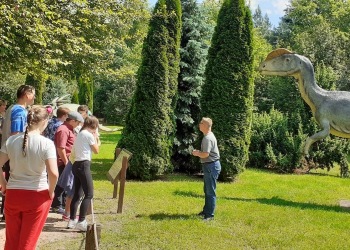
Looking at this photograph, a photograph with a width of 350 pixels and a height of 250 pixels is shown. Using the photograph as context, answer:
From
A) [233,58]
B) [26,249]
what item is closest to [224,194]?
[233,58]

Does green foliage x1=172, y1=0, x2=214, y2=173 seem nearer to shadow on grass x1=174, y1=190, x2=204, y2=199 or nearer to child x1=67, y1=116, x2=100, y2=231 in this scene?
shadow on grass x1=174, y1=190, x2=204, y2=199

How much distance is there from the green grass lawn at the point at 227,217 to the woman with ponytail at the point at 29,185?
177 cm

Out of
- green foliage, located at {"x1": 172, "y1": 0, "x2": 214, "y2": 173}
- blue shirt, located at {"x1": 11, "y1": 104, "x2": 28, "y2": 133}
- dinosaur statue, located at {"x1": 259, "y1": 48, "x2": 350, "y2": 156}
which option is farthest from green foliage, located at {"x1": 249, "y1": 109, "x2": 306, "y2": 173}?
blue shirt, located at {"x1": 11, "y1": 104, "x2": 28, "y2": 133}

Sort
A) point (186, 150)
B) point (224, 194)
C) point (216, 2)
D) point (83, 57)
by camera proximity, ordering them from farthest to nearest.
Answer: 1. point (216, 2)
2. point (83, 57)
3. point (186, 150)
4. point (224, 194)

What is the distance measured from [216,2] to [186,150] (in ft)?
70.8

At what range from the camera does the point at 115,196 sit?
9.04m

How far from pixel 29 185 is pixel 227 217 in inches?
173

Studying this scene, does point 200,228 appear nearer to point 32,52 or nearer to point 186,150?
point 32,52

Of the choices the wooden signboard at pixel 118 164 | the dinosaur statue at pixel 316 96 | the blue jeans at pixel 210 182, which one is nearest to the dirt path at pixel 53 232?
the wooden signboard at pixel 118 164

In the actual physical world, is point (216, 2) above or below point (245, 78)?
above

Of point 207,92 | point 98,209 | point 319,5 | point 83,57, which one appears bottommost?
point 98,209

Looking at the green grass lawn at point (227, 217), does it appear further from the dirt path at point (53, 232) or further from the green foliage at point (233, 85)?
the green foliage at point (233, 85)

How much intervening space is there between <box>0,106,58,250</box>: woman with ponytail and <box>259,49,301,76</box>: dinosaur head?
625 centimetres

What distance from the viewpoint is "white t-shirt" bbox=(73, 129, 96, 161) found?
6141mm
